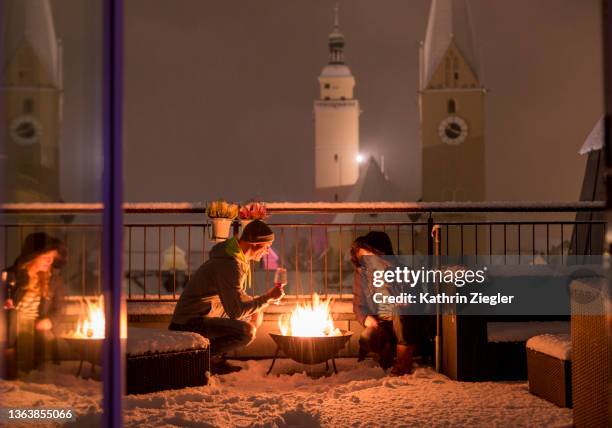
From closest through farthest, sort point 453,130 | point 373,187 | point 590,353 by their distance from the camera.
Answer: point 590,353
point 373,187
point 453,130

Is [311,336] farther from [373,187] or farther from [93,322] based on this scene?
[373,187]

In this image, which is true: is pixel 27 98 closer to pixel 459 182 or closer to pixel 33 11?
pixel 33 11

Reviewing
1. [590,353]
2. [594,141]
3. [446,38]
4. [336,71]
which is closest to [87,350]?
[590,353]

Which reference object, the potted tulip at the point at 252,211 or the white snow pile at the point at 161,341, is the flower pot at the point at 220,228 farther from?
the white snow pile at the point at 161,341

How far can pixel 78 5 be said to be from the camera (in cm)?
339

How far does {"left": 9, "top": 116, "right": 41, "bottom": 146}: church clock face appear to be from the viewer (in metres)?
3.63

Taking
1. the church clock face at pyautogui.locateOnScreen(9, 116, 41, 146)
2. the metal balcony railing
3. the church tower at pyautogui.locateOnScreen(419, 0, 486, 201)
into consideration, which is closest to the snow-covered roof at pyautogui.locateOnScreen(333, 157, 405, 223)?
the church tower at pyautogui.locateOnScreen(419, 0, 486, 201)

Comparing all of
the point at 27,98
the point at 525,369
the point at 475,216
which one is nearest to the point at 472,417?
the point at 525,369

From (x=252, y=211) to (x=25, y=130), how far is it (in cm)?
304

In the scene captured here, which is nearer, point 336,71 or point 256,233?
point 256,233

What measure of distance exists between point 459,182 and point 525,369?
58.9m

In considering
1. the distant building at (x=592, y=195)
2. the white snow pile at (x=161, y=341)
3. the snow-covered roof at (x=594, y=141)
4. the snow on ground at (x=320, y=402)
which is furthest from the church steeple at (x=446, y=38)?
the white snow pile at (x=161, y=341)

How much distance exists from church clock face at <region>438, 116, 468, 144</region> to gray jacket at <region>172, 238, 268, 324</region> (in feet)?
194

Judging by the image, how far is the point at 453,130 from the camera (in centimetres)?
6512
